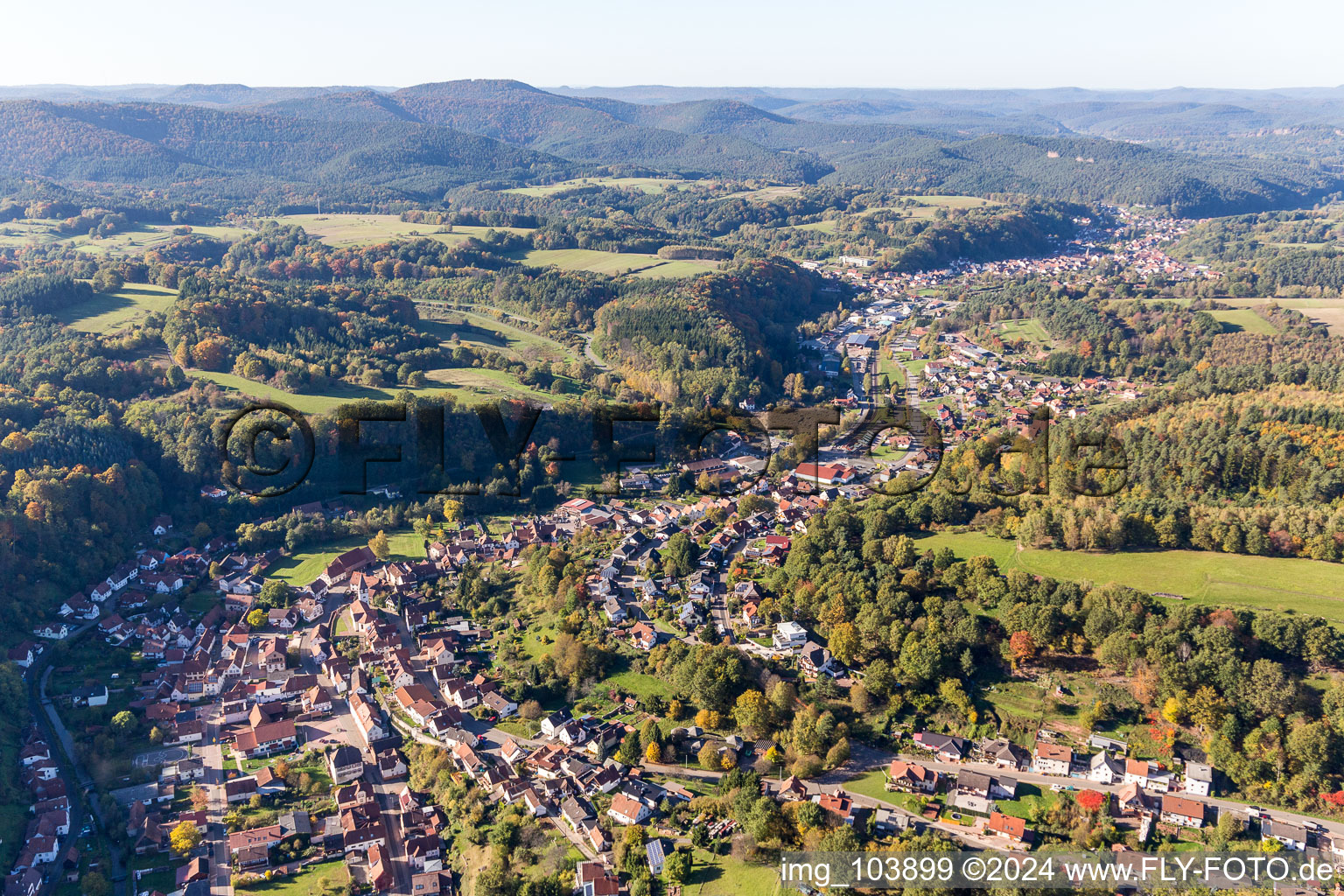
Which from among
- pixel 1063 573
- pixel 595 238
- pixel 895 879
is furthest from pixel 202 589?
pixel 595 238

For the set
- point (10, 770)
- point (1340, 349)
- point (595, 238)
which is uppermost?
point (595, 238)

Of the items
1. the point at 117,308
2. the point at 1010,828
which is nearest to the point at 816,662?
the point at 1010,828

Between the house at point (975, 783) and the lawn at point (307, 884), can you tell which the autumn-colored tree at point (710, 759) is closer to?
the house at point (975, 783)

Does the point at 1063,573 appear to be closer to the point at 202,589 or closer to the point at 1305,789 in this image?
the point at 1305,789

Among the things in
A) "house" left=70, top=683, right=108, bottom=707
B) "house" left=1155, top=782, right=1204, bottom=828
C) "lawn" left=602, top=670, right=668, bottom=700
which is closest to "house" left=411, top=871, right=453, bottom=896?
"lawn" left=602, top=670, right=668, bottom=700

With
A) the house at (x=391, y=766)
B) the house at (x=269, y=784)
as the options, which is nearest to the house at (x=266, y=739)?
the house at (x=269, y=784)

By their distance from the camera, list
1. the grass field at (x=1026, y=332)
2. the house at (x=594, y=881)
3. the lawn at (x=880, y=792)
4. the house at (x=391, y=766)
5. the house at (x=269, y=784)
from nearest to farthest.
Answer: the house at (x=594, y=881) < the lawn at (x=880, y=792) < the house at (x=269, y=784) < the house at (x=391, y=766) < the grass field at (x=1026, y=332)
